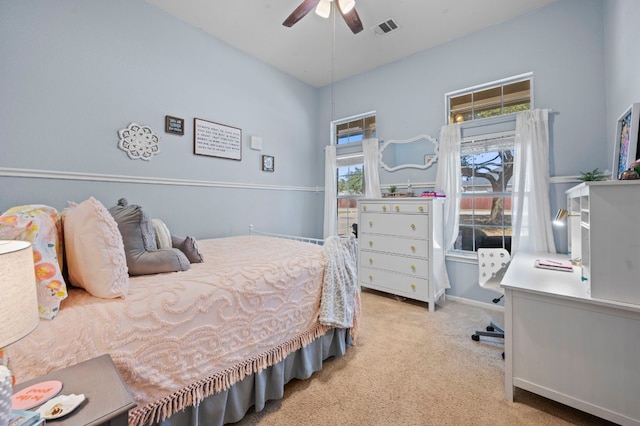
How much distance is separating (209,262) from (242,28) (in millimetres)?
2695

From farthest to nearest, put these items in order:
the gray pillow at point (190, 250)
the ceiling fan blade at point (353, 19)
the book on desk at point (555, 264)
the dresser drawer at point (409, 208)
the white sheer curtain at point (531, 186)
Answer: the dresser drawer at point (409, 208), the white sheer curtain at point (531, 186), the ceiling fan blade at point (353, 19), the book on desk at point (555, 264), the gray pillow at point (190, 250)

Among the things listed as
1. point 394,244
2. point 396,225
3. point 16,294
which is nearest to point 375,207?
point 396,225

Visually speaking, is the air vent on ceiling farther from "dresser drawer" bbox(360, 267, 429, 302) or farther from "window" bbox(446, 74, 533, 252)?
"dresser drawer" bbox(360, 267, 429, 302)

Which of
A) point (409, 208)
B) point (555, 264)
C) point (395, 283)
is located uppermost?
point (409, 208)

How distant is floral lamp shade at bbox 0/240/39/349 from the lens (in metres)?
0.64

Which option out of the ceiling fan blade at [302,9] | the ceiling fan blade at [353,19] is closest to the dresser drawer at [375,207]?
the ceiling fan blade at [353,19]

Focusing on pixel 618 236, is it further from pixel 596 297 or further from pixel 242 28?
pixel 242 28

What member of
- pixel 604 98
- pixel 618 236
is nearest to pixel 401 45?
pixel 604 98

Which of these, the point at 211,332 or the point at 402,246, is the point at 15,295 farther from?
the point at 402,246

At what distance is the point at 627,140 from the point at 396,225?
6.09ft

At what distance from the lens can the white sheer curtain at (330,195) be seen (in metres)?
4.29

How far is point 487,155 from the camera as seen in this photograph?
313 cm

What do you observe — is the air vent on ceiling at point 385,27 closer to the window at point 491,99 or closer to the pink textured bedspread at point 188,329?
the window at point 491,99

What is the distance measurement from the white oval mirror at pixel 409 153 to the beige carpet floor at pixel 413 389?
1988 mm
